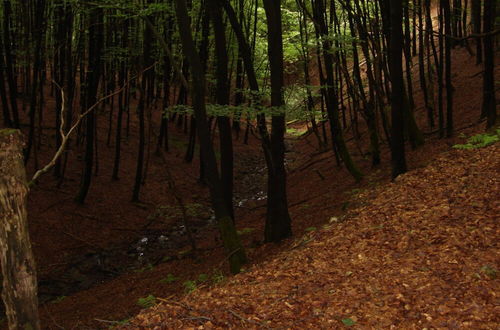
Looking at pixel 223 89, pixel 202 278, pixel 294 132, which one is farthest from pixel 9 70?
pixel 294 132

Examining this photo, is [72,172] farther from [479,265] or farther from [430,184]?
[479,265]

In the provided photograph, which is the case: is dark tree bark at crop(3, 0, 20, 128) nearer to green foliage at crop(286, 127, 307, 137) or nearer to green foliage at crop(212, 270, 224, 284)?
green foliage at crop(212, 270, 224, 284)

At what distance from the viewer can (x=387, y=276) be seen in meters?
5.56

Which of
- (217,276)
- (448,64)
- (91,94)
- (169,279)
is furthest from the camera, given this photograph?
(91,94)

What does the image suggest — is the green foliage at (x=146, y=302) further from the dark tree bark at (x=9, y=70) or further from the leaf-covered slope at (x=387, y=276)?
the dark tree bark at (x=9, y=70)

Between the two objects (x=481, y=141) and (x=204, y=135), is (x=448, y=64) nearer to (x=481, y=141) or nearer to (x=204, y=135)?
(x=481, y=141)

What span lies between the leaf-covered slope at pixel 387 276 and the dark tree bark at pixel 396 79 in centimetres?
163

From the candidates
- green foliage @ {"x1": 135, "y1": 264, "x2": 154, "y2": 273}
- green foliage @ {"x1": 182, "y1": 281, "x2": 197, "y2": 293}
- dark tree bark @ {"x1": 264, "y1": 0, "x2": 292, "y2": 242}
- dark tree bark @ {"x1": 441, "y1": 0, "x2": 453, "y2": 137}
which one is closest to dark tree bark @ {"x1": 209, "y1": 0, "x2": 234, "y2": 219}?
dark tree bark @ {"x1": 264, "y1": 0, "x2": 292, "y2": 242}

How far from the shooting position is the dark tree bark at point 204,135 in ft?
27.3

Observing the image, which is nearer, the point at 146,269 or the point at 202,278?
the point at 202,278

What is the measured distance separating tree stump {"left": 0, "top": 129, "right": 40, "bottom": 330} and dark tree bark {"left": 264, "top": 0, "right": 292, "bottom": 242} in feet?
19.0

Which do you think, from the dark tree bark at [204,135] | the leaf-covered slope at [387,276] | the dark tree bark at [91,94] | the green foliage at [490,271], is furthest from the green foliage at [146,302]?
the dark tree bark at [91,94]

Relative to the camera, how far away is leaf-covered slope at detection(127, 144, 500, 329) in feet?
15.3

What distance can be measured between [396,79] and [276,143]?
3.13 meters
